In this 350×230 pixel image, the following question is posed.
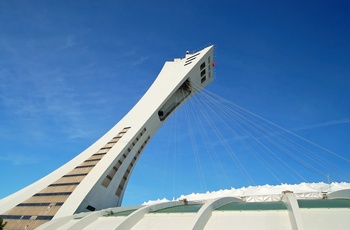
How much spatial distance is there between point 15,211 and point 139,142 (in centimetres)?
1537

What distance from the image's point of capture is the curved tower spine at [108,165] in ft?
79.9

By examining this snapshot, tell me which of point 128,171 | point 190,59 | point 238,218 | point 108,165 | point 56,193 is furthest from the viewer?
point 190,59

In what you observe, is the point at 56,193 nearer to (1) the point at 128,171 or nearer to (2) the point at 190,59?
(1) the point at 128,171

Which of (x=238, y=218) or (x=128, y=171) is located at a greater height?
(x=128, y=171)

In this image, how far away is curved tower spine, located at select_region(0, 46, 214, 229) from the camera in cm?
2436

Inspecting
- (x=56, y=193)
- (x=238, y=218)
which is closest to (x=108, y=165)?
(x=56, y=193)

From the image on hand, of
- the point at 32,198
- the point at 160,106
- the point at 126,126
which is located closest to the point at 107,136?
the point at 126,126

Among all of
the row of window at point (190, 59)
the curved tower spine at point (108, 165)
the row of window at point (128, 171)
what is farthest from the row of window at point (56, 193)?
the row of window at point (190, 59)

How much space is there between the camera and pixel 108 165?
28156mm

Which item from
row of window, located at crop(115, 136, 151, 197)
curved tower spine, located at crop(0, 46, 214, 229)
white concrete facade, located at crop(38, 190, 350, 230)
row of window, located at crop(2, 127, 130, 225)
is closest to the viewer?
white concrete facade, located at crop(38, 190, 350, 230)

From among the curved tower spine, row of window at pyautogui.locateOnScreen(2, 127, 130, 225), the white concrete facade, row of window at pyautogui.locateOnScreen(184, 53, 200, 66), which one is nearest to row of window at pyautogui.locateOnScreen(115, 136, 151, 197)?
the curved tower spine

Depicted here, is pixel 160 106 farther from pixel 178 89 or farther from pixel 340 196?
pixel 340 196

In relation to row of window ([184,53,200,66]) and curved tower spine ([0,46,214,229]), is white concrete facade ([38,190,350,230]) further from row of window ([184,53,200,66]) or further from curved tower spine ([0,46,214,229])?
row of window ([184,53,200,66])

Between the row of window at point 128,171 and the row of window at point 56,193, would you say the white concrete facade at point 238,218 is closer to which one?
the row of window at point 56,193
